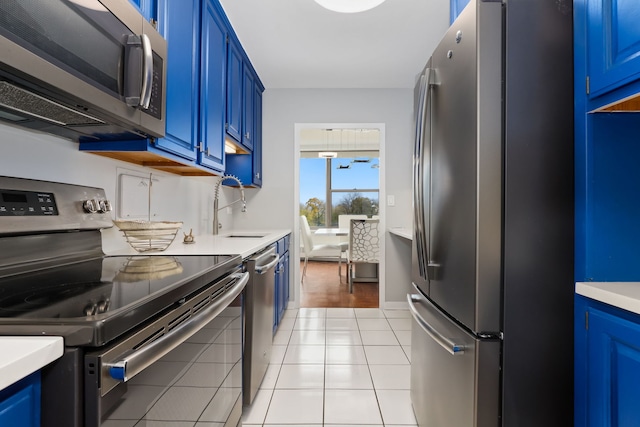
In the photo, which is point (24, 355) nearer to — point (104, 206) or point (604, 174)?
point (104, 206)

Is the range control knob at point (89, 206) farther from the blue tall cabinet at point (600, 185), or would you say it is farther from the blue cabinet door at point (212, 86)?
the blue tall cabinet at point (600, 185)

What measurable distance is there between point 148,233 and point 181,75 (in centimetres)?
76

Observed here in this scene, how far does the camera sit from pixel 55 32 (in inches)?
29.3

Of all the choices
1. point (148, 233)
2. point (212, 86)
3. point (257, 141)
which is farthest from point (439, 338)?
point (257, 141)

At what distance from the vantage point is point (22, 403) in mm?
451

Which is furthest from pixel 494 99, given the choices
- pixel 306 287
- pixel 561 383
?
pixel 306 287

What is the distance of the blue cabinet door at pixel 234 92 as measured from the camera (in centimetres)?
226

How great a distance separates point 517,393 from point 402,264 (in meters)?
2.45

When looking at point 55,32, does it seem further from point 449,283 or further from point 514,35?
point 449,283

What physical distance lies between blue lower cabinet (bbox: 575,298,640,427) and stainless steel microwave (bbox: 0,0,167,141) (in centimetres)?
148

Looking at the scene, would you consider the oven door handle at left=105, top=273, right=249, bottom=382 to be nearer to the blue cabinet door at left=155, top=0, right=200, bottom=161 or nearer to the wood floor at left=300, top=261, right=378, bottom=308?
the blue cabinet door at left=155, top=0, right=200, bottom=161

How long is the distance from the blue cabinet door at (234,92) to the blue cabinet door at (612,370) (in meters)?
2.20

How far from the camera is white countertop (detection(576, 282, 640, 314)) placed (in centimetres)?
72

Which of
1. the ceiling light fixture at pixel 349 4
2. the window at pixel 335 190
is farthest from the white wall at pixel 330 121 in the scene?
the window at pixel 335 190
